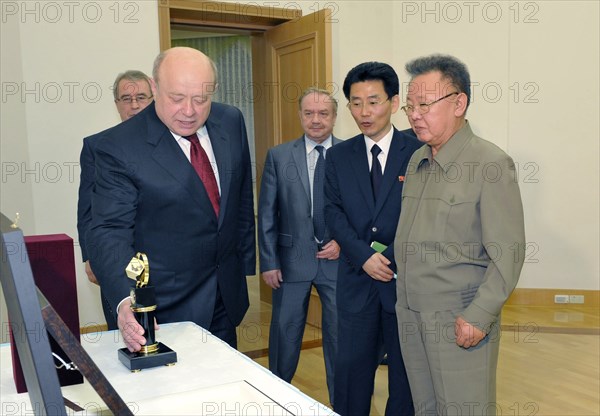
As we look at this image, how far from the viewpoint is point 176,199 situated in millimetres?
2111

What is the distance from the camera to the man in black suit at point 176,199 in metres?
2.02

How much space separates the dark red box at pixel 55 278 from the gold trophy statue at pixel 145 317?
16cm

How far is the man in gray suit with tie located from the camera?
3.44 m

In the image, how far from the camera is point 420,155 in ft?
7.80

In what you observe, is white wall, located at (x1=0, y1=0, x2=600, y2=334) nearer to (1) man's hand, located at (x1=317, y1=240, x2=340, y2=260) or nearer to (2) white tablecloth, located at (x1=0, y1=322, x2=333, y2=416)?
(1) man's hand, located at (x1=317, y1=240, x2=340, y2=260)

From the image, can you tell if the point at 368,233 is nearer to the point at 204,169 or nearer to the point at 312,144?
the point at 204,169

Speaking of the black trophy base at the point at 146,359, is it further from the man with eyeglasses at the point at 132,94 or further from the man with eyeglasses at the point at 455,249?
the man with eyeglasses at the point at 132,94

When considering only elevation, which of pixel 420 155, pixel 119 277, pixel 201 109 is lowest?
pixel 119 277

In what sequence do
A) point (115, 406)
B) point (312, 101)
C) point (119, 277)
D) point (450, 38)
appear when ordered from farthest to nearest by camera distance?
point (450, 38) → point (312, 101) → point (119, 277) → point (115, 406)

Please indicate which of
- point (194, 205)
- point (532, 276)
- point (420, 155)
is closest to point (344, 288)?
point (420, 155)

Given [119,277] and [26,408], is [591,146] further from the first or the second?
[26,408]

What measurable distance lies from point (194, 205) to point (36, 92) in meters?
2.79

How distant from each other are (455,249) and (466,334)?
0.28 m

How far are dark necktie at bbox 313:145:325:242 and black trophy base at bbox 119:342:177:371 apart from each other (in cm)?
194
